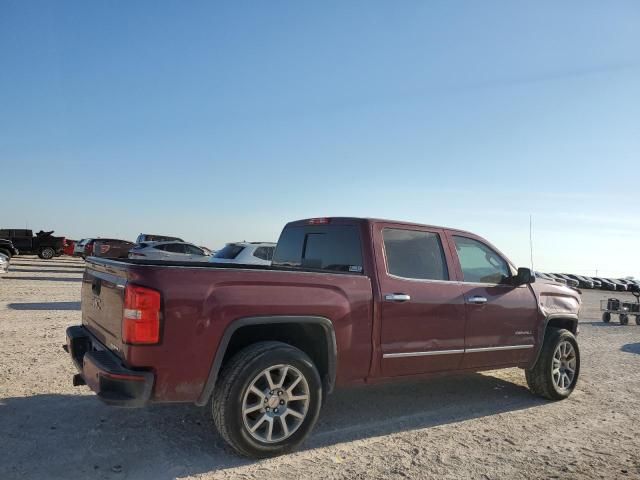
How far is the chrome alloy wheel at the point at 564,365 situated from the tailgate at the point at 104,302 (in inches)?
189

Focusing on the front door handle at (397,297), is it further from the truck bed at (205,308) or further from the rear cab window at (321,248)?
the rear cab window at (321,248)

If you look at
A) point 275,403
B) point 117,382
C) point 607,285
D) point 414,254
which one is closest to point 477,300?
point 414,254

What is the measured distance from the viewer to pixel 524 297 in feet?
18.8

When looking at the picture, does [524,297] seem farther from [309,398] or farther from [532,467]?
[309,398]

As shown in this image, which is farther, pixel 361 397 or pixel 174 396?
pixel 361 397

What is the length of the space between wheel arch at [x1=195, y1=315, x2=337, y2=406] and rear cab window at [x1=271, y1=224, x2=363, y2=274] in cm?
74

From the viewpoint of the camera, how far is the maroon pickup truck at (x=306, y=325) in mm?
3451

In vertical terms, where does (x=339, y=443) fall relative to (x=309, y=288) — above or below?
below

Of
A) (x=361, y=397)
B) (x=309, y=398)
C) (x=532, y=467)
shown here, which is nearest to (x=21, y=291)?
(x=361, y=397)

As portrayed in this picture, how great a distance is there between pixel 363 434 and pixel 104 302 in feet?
8.11

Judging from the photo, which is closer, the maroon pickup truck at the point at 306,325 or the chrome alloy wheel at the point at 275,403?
the maroon pickup truck at the point at 306,325

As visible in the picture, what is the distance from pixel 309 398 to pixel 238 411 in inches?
24.0

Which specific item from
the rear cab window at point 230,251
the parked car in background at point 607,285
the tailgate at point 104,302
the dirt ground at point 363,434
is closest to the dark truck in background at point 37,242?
the rear cab window at point 230,251

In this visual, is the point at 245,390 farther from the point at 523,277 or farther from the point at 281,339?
the point at 523,277
